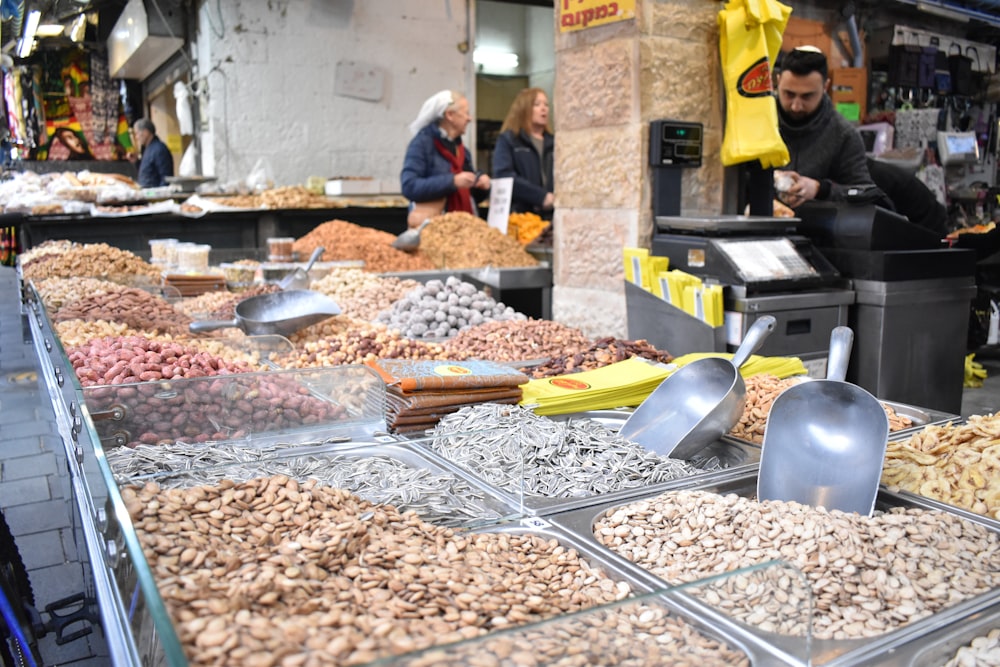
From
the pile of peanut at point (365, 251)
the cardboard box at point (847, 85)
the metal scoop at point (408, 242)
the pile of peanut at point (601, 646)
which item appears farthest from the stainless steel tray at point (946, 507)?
the cardboard box at point (847, 85)

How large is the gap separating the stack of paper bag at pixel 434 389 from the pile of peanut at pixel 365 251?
245 cm

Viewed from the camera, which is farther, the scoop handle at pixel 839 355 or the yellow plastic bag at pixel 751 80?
the yellow plastic bag at pixel 751 80

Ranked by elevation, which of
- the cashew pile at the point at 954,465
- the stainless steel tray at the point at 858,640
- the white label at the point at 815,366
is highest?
the cashew pile at the point at 954,465

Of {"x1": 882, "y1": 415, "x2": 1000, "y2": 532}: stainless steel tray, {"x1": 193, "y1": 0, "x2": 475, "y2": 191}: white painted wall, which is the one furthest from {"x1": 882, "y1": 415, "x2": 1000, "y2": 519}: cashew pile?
{"x1": 193, "y1": 0, "x2": 475, "y2": 191}: white painted wall

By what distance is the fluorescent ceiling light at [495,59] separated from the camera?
10848mm

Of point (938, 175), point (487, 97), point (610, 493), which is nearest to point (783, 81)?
point (610, 493)

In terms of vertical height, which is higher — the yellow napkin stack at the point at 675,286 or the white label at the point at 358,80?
the white label at the point at 358,80

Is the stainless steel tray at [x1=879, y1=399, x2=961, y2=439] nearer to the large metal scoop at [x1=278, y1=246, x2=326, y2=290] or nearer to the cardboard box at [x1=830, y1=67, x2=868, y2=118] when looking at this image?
the large metal scoop at [x1=278, y1=246, x2=326, y2=290]

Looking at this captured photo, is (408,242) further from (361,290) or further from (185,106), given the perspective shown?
(185,106)

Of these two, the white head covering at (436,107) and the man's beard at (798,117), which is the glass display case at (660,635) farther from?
the white head covering at (436,107)

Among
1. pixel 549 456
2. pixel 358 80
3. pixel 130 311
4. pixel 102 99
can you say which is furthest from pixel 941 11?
pixel 102 99

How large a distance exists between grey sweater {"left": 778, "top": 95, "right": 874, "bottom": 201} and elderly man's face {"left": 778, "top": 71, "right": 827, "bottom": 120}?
0.05 meters

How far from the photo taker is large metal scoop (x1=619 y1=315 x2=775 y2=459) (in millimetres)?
1592

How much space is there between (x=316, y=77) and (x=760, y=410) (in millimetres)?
6933
